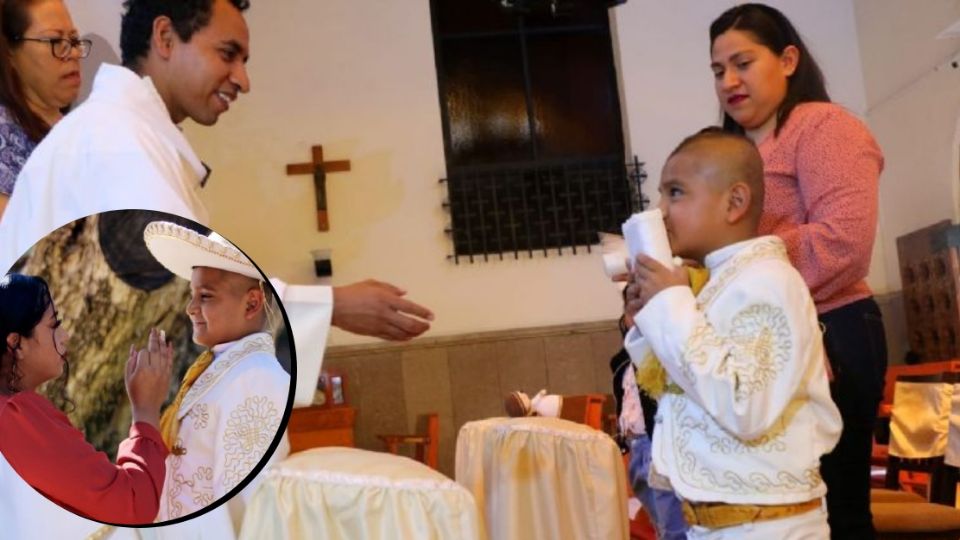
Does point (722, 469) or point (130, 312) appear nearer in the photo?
point (130, 312)

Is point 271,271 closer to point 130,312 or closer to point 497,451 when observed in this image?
point 497,451

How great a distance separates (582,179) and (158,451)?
587cm

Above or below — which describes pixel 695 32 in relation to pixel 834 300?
above

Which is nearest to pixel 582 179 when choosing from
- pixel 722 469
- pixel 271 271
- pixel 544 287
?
pixel 544 287

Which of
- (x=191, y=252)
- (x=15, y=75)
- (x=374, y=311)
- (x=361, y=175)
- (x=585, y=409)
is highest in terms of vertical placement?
(x=361, y=175)

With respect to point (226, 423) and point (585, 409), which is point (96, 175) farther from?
point (585, 409)

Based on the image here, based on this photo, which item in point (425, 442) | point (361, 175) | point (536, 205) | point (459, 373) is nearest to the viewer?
point (425, 442)

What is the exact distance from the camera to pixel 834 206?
1.89m

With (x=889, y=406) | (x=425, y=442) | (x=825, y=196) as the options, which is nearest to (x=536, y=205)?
(x=425, y=442)

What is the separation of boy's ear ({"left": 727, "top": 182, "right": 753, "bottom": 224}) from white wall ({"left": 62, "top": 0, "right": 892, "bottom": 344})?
17.1 feet

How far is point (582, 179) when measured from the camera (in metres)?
7.21

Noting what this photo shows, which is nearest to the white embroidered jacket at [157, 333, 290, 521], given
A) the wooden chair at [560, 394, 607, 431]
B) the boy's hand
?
the boy's hand

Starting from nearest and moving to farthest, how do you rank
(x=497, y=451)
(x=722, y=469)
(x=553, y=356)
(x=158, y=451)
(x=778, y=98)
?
A: (x=158, y=451) < (x=722, y=469) < (x=778, y=98) < (x=497, y=451) < (x=553, y=356)

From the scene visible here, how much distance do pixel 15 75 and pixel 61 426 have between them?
3.70ft
